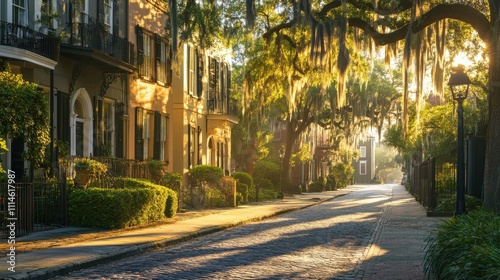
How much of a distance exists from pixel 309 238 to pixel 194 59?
18.5m

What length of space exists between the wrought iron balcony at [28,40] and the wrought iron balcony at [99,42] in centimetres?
139

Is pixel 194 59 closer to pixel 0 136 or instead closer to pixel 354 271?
pixel 0 136

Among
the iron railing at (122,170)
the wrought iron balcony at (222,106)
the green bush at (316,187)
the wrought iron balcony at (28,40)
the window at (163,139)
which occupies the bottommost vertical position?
the green bush at (316,187)

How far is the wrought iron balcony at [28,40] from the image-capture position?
19344mm

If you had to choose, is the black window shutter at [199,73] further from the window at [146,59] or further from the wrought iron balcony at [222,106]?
the window at [146,59]

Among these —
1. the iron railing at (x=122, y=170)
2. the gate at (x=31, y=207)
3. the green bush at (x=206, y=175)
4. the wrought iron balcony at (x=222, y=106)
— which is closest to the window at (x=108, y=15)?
the iron railing at (x=122, y=170)

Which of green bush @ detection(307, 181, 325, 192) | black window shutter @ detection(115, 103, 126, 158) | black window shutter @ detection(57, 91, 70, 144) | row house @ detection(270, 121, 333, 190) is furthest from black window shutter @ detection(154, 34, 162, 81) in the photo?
green bush @ detection(307, 181, 325, 192)

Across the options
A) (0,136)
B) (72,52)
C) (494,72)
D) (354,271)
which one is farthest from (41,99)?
(494,72)

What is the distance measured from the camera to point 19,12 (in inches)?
820

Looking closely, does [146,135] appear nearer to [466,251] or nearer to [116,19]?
[116,19]

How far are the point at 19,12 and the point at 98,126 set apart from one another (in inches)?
242

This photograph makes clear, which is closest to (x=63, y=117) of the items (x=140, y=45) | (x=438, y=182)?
(x=140, y=45)

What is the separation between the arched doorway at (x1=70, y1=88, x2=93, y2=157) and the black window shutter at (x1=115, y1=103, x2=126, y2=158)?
7.63ft

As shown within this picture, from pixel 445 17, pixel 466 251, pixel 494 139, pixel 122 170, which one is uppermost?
pixel 445 17
